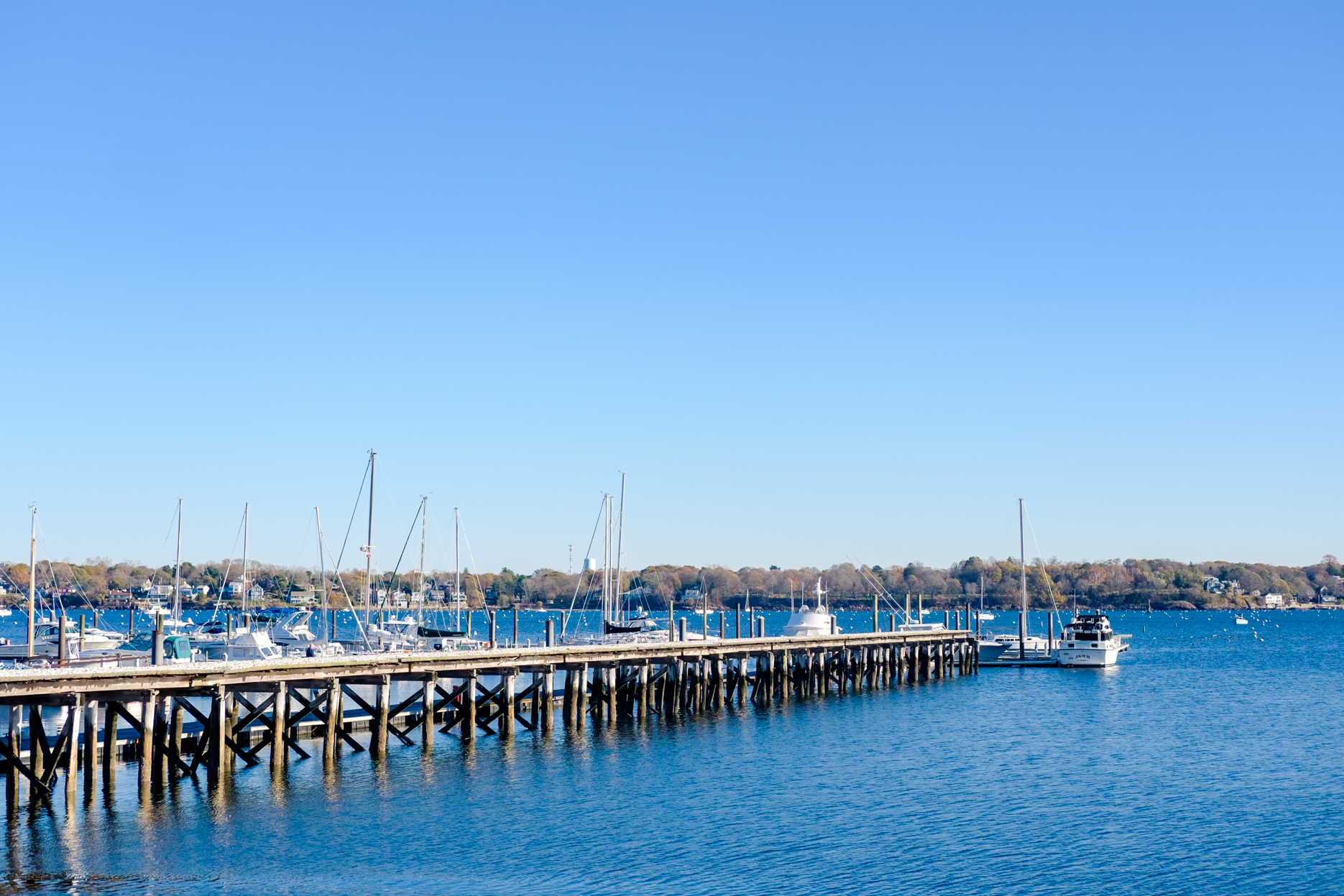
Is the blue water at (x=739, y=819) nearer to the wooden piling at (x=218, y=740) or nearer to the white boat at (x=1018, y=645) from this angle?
the wooden piling at (x=218, y=740)

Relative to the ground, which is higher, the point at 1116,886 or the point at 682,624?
the point at 682,624

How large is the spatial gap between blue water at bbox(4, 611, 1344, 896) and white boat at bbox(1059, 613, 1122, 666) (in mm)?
46986

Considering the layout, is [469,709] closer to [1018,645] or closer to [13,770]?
[13,770]

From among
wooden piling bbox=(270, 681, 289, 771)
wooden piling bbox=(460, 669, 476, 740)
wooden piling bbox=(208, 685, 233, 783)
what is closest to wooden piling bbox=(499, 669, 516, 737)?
wooden piling bbox=(460, 669, 476, 740)

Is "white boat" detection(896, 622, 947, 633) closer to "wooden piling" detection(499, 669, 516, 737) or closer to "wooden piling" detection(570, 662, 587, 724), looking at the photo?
"wooden piling" detection(570, 662, 587, 724)

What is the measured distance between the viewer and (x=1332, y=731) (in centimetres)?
7038

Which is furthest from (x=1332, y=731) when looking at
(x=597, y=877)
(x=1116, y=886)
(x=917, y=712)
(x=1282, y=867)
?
(x=597, y=877)

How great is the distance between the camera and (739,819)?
1700 inches

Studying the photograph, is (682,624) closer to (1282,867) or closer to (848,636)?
(848,636)

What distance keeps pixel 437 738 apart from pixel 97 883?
87.7 feet

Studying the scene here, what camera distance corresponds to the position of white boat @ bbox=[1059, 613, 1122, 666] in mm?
115375

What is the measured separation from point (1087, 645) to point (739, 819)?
79.8 metres

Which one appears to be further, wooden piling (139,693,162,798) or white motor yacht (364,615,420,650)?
white motor yacht (364,615,420,650)

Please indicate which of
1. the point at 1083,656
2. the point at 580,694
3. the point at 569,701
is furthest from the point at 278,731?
the point at 1083,656
